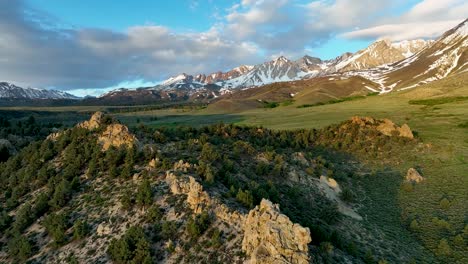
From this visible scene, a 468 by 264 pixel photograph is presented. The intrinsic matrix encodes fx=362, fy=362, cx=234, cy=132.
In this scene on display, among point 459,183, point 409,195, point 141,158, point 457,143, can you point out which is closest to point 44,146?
point 141,158

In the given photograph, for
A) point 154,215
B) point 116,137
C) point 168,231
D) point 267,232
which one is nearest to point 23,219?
point 116,137

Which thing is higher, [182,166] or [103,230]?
Answer: [182,166]

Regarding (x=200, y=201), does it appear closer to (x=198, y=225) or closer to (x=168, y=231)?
(x=198, y=225)

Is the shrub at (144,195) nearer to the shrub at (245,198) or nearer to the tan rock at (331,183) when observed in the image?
the shrub at (245,198)

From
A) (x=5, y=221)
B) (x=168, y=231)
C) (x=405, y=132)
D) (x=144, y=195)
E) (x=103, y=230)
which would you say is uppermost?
(x=144, y=195)

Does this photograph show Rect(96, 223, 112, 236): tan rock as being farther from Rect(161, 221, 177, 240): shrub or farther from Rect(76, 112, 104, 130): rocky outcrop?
Rect(76, 112, 104, 130): rocky outcrop

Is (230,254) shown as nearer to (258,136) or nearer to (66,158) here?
(66,158)
